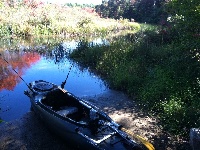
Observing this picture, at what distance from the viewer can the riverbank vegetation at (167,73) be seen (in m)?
6.79

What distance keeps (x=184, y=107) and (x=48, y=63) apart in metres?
9.31

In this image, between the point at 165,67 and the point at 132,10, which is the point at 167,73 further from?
the point at 132,10

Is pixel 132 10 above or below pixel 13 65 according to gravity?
above

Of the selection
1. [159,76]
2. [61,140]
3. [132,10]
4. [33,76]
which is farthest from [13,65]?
[132,10]

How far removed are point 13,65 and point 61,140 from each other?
8.38 metres

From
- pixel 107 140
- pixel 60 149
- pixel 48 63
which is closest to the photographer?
pixel 107 140

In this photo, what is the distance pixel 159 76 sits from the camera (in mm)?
9023

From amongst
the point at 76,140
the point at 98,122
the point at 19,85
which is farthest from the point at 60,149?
the point at 19,85

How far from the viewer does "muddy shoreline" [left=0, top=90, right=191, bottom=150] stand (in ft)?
19.7

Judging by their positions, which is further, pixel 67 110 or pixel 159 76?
pixel 159 76

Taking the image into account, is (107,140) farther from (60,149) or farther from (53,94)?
(53,94)

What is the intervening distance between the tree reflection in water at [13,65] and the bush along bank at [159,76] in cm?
324

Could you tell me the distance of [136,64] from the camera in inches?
413

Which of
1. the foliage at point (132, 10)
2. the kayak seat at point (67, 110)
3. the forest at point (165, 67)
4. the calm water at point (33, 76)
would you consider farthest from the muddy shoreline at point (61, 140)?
the foliage at point (132, 10)
